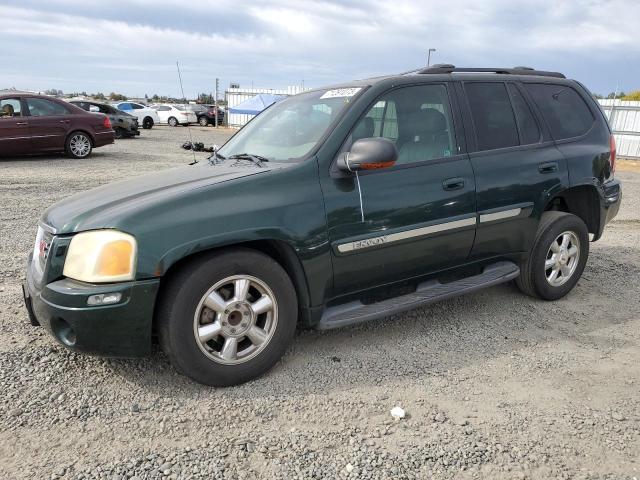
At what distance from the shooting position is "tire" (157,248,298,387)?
2752mm

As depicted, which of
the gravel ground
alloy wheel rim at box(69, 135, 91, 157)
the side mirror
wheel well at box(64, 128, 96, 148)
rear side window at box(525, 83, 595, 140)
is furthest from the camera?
alloy wheel rim at box(69, 135, 91, 157)

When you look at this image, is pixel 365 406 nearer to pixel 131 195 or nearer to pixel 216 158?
pixel 131 195

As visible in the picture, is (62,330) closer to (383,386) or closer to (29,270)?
(29,270)

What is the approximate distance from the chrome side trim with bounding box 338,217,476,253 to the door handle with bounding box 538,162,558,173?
A: 83 cm

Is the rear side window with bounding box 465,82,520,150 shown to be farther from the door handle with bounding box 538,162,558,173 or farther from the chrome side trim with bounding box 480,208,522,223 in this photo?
the chrome side trim with bounding box 480,208,522,223

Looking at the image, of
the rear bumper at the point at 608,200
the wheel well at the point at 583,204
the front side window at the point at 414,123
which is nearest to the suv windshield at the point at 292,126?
the front side window at the point at 414,123

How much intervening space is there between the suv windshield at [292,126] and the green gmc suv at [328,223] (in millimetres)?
15

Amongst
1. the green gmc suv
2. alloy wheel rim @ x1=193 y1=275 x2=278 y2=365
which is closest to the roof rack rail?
the green gmc suv

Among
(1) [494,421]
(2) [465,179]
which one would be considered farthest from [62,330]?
(2) [465,179]

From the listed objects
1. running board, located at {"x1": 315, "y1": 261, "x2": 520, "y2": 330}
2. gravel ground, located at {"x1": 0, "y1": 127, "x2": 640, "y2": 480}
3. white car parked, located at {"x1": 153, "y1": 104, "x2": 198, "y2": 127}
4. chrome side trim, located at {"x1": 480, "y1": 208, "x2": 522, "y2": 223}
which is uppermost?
white car parked, located at {"x1": 153, "y1": 104, "x2": 198, "y2": 127}

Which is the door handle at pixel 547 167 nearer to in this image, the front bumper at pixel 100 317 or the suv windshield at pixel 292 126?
the suv windshield at pixel 292 126

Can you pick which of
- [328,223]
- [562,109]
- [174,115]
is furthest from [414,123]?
[174,115]

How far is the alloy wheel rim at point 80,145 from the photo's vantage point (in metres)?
12.9

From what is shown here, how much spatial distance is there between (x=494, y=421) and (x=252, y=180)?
1.86 meters
